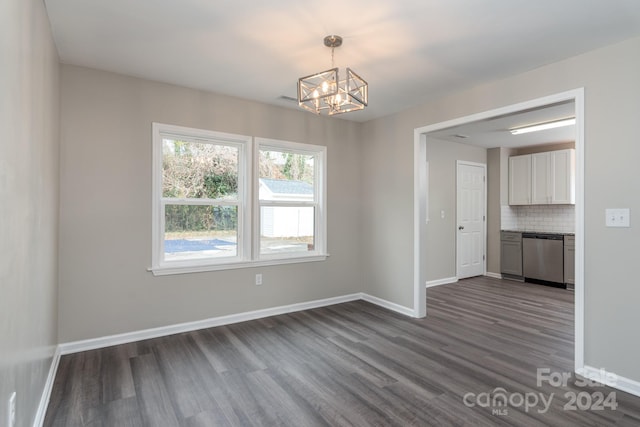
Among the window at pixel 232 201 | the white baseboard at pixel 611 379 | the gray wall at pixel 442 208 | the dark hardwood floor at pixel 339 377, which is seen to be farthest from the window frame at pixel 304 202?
the white baseboard at pixel 611 379

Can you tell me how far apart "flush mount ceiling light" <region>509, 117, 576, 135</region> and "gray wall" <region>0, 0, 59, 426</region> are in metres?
5.28

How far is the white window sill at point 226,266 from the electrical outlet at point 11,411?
199 centimetres

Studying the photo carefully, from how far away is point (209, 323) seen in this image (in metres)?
3.65

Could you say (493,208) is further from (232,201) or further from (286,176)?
(232,201)

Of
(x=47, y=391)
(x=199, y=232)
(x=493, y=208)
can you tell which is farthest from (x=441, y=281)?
(x=47, y=391)

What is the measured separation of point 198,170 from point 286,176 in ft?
3.54

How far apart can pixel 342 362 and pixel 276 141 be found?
2563mm

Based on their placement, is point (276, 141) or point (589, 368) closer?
point (589, 368)

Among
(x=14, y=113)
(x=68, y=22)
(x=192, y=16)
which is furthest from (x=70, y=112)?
(x=14, y=113)

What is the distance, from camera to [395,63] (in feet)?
9.61

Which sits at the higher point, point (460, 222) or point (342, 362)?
point (460, 222)

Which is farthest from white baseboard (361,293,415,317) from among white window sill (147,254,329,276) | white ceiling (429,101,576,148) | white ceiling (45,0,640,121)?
white ceiling (45,0,640,121)

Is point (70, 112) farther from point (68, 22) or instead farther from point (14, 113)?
point (14, 113)

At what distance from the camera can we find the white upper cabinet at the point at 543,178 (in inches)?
227
